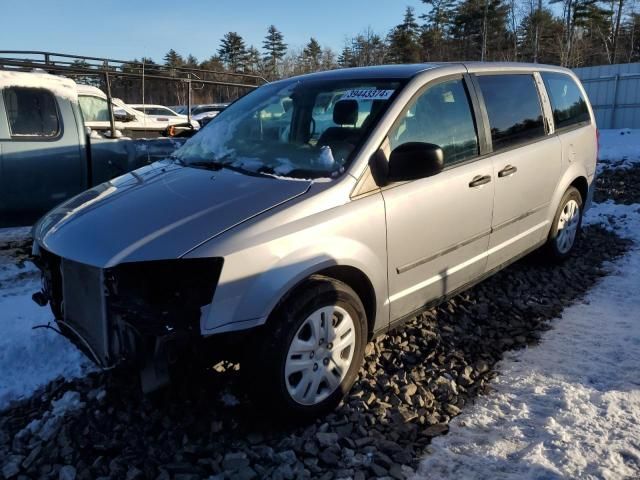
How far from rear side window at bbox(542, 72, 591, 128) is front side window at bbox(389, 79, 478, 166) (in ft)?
4.83

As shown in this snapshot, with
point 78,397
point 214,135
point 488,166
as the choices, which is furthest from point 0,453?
point 488,166

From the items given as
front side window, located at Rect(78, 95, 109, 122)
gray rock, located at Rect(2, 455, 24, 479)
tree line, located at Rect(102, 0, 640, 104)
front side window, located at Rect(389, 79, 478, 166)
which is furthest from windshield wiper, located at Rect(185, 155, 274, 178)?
→ tree line, located at Rect(102, 0, 640, 104)

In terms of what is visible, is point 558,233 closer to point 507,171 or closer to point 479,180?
point 507,171

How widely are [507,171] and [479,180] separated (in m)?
0.42

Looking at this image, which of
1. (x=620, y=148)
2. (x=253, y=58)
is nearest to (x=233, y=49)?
(x=253, y=58)

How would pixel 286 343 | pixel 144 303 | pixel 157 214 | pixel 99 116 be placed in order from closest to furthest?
pixel 144 303 → pixel 286 343 → pixel 157 214 → pixel 99 116

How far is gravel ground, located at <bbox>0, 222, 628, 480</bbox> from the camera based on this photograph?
252 cm

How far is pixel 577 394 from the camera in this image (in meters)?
3.01

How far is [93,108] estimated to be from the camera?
28.6 ft

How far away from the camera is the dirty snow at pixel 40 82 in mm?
5715

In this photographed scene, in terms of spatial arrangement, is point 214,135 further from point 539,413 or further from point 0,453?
point 539,413

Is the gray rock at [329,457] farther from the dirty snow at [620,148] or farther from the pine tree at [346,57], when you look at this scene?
the pine tree at [346,57]

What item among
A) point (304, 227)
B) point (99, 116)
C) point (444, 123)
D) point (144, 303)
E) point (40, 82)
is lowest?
point (144, 303)

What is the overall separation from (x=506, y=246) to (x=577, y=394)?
56.4 inches
